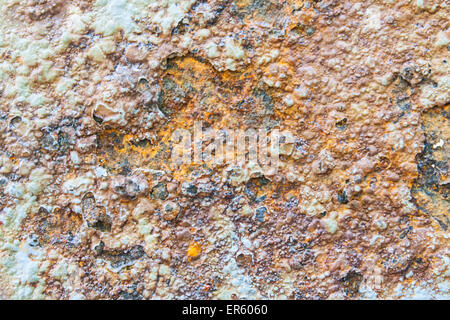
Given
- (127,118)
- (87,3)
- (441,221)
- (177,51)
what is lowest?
(441,221)

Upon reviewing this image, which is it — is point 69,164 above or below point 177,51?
below

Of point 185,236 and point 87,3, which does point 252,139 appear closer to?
point 185,236

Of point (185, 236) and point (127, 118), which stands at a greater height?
point (127, 118)

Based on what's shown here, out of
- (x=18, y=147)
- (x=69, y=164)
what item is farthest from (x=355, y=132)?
(x=18, y=147)

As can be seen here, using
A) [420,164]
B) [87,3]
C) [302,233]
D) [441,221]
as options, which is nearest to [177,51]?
[87,3]

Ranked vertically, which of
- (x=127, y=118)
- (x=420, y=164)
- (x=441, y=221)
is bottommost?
(x=441, y=221)

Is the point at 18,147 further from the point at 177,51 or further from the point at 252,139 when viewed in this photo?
the point at 252,139
